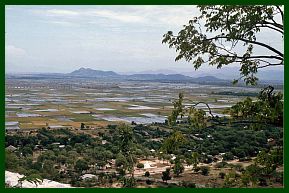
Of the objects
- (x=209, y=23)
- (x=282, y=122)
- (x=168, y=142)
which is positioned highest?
(x=209, y=23)

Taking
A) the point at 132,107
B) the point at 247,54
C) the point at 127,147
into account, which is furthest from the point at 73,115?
the point at 247,54

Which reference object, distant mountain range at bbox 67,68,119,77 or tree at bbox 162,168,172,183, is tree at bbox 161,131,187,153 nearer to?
tree at bbox 162,168,172,183

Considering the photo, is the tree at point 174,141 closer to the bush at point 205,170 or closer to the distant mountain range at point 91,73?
the bush at point 205,170

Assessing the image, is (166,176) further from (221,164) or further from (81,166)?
(81,166)

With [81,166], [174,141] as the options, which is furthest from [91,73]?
[174,141]

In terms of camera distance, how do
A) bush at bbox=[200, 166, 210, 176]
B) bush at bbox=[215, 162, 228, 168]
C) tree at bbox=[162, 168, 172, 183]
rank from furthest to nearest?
bush at bbox=[215, 162, 228, 168]
bush at bbox=[200, 166, 210, 176]
tree at bbox=[162, 168, 172, 183]

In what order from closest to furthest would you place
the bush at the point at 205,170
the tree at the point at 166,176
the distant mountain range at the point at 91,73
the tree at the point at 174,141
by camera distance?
the tree at the point at 174,141 < the tree at the point at 166,176 < the bush at the point at 205,170 < the distant mountain range at the point at 91,73

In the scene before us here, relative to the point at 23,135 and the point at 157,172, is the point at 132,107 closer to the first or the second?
the point at 23,135

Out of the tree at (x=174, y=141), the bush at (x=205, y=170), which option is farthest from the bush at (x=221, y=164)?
the tree at (x=174, y=141)

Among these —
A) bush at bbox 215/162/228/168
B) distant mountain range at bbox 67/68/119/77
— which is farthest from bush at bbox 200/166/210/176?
distant mountain range at bbox 67/68/119/77

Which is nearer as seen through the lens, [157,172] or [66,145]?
[157,172]

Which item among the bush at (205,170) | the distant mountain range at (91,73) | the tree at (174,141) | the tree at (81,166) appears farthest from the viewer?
the distant mountain range at (91,73)
